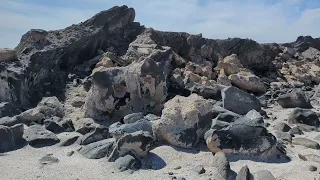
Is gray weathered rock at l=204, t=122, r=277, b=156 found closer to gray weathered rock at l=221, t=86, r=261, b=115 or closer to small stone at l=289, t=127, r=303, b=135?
small stone at l=289, t=127, r=303, b=135

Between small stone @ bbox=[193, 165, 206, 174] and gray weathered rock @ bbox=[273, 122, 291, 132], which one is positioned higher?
gray weathered rock @ bbox=[273, 122, 291, 132]

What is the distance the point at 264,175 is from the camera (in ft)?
20.6

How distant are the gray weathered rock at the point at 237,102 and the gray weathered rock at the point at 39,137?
4.17 m

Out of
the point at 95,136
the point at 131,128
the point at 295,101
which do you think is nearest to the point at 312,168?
the point at 131,128

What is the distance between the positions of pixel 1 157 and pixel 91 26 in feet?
29.8

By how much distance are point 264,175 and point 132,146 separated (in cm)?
228

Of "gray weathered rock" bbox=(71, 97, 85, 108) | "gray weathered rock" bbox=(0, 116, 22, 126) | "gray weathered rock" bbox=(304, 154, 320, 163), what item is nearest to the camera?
"gray weathered rock" bbox=(304, 154, 320, 163)

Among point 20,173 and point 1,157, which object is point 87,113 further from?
point 20,173

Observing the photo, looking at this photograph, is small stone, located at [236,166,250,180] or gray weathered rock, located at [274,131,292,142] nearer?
small stone, located at [236,166,250,180]

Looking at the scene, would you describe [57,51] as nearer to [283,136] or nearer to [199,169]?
[283,136]

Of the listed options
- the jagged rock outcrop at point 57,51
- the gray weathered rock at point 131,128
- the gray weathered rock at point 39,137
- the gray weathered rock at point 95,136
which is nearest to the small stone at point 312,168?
the gray weathered rock at point 131,128

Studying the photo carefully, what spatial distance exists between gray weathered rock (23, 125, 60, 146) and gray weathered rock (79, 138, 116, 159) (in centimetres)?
94

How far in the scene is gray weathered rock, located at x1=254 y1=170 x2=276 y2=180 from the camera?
20.4 ft

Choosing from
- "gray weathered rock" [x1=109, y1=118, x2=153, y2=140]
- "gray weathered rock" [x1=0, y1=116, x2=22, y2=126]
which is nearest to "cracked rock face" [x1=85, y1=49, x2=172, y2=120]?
"gray weathered rock" [x1=0, y1=116, x2=22, y2=126]
